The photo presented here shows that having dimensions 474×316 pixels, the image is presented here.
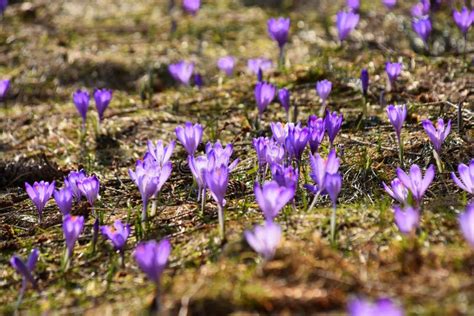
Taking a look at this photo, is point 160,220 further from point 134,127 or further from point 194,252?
point 134,127

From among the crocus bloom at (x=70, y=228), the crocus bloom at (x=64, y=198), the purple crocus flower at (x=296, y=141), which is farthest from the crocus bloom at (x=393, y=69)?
the crocus bloom at (x=70, y=228)

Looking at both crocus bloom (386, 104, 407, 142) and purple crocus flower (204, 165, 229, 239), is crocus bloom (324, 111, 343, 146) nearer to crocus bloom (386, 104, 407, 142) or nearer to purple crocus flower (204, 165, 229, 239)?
crocus bloom (386, 104, 407, 142)

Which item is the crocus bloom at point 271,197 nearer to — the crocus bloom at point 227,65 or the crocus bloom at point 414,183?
the crocus bloom at point 414,183

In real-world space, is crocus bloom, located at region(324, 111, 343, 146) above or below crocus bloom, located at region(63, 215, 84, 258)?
above

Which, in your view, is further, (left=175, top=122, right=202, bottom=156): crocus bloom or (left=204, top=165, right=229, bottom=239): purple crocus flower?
(left=175, top=122, right=202, bottom=156): crocus bloom

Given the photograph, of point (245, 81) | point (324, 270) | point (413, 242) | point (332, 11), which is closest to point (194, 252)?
point (324, 270)

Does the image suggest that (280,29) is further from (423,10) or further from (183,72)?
(423,10)

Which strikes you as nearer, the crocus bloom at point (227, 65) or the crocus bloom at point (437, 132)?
the crocus bloom at point (437, 132)

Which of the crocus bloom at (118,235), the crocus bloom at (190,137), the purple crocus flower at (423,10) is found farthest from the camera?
the purple crocus flower at (423,10)

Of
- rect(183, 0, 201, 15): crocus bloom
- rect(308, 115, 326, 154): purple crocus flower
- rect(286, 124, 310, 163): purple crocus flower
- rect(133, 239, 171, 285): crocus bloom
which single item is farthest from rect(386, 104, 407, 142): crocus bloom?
rect(183, 0, 201, 15): crocus bloom
